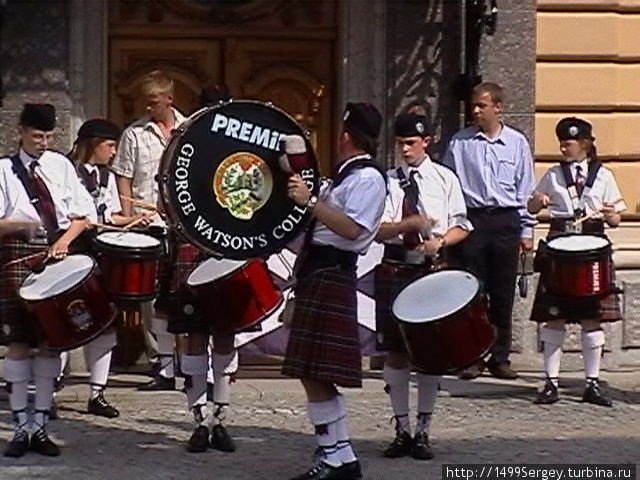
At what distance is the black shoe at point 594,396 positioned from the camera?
1023 cm

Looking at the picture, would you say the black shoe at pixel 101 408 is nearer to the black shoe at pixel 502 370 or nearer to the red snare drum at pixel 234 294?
the red snare drum at pixel 234 294

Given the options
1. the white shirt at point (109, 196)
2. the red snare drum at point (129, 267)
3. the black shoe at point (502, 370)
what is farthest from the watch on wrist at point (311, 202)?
the black shoe at point (502, 370)

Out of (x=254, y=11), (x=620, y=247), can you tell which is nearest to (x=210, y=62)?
(x=254, y=11)

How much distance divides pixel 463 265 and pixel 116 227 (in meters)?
2.35

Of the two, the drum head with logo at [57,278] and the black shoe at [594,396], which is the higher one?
the drum head with logo at [57,278]

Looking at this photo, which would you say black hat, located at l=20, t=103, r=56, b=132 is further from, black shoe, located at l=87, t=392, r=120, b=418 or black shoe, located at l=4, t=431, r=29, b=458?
black shoe, located at l=87, t=392, r=120, b=418

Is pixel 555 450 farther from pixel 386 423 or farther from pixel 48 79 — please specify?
pixel 48 79

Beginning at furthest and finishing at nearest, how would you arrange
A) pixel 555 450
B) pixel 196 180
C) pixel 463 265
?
pixel 463 265 < pixel 555 450 < pixel 196 180

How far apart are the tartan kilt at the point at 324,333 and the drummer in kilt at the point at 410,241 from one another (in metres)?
0.54

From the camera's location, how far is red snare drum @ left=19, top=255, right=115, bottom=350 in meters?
8.27

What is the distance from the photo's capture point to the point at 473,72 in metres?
11.4

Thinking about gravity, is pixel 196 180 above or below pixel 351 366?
above

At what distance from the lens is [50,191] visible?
8.71 meters

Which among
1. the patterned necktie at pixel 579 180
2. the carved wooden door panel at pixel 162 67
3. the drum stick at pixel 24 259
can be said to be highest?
the carved wooden door panel at pixel 162 67
